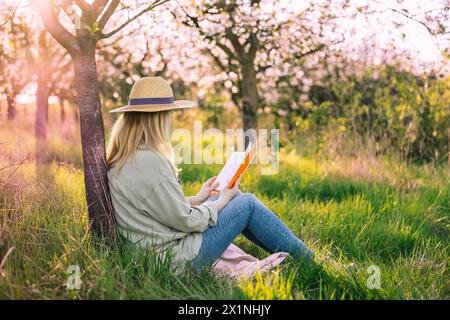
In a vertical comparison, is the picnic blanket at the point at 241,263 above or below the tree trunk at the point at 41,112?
below

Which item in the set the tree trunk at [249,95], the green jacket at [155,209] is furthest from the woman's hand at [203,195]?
the tree trunk at [249,95]

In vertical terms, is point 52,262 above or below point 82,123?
below

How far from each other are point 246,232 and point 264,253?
36 cm

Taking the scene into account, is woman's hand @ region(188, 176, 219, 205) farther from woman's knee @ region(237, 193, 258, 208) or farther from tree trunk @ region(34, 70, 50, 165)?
tree trunk @ region(34, 70, 50, 165)

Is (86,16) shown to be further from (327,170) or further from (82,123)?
(327,170)

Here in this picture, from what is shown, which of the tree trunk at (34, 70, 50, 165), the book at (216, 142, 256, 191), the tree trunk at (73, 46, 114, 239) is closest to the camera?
the tree trunk at (73, 46, 114, 239)

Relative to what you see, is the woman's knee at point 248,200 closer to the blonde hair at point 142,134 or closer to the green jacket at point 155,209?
the green jacket at point 155,209

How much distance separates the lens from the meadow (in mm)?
2621

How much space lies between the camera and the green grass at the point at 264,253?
8.56 feet

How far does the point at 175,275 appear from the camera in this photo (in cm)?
286

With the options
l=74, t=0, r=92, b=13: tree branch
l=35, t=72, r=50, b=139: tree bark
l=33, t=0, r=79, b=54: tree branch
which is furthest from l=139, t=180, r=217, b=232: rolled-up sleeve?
Result: l=35, t=72, r=50, b=139: tree bark

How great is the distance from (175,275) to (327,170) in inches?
129

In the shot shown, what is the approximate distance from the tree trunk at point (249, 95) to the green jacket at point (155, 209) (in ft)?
10.6
